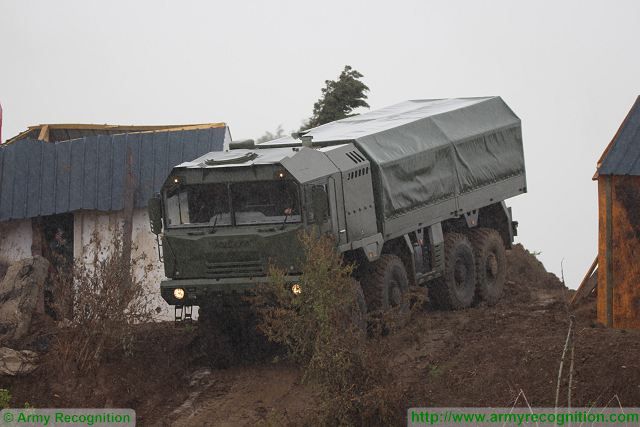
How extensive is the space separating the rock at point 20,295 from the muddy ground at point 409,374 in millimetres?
949

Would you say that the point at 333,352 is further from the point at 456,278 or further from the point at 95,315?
the point at 456,278

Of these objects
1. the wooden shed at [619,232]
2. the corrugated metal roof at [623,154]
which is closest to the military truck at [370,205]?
the wooden shed at [619,232]

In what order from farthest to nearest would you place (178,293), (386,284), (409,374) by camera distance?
(386,284), (178,293), (409,374)

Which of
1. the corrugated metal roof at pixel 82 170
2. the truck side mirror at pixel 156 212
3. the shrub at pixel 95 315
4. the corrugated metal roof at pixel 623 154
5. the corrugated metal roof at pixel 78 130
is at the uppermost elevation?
the corrugated metal roof at pixel 78 130

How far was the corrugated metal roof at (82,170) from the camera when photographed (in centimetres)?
2167

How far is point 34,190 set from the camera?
71.3 ft

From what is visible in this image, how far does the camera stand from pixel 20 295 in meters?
16.6

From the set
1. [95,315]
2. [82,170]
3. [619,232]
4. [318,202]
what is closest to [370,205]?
[318,202]

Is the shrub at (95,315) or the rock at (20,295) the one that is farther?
the rock at (20,295)

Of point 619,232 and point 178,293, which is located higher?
point 619,232

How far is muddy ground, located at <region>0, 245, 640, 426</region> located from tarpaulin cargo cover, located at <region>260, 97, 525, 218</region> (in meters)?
2.12

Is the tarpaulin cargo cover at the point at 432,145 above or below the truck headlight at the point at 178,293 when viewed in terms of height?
above

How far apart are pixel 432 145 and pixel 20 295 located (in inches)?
266

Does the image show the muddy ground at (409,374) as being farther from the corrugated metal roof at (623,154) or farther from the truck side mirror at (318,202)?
the corrugated metal roof at (623,154)
